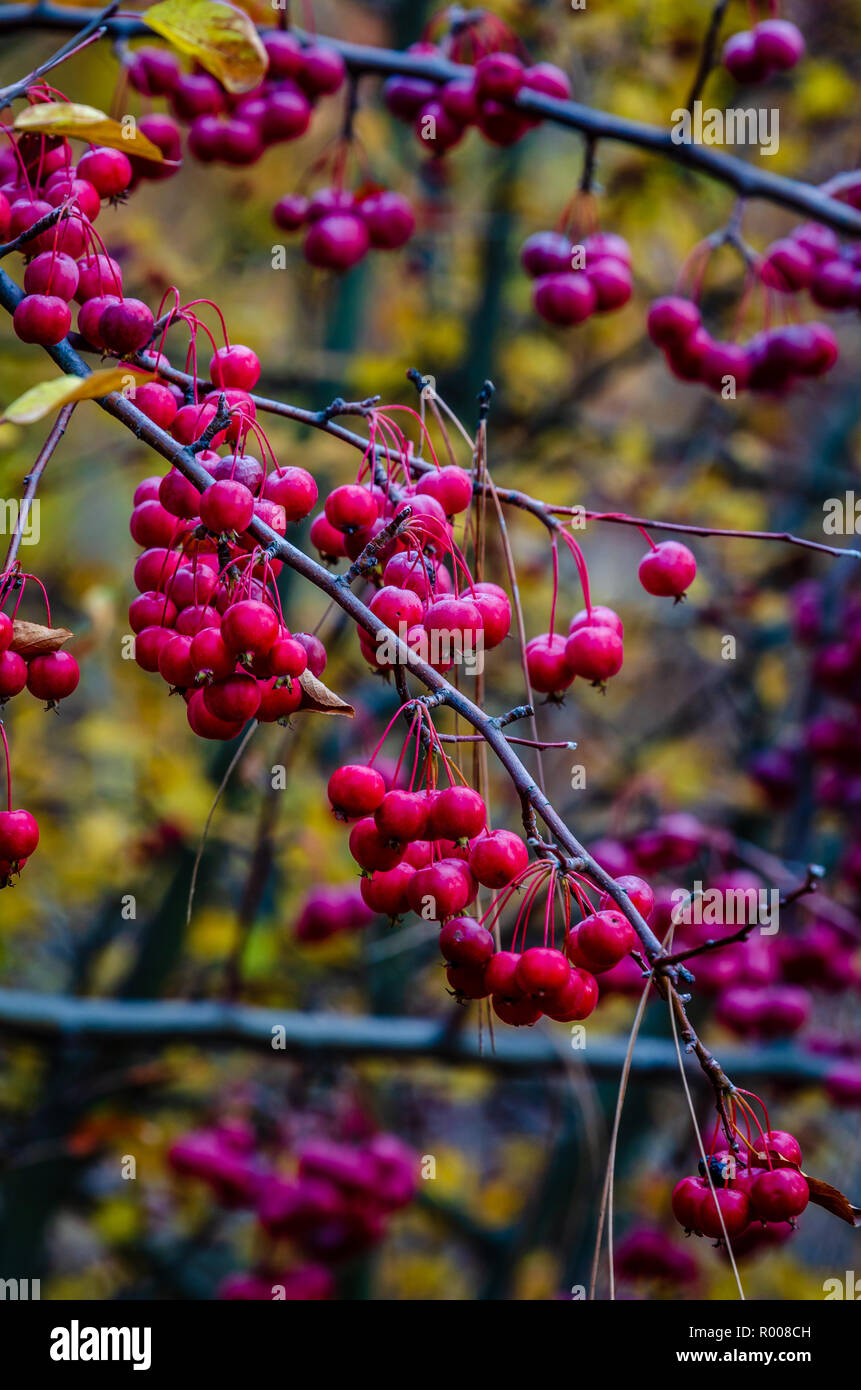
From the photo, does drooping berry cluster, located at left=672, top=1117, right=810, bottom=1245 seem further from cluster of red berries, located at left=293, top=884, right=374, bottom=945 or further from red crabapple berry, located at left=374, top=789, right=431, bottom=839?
cluster of red berries, located at left=293, top=884, right=374, bottom=945

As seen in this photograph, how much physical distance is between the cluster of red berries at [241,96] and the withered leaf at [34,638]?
118cm

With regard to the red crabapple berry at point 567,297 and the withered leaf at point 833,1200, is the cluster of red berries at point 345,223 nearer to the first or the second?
the red crabapple berry at point 567,297

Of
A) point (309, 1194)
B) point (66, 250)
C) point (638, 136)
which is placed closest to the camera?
point (66, 250)

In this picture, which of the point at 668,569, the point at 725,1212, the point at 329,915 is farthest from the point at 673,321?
the point at 329,915

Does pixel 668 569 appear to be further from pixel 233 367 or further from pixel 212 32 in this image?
pixel 212 32

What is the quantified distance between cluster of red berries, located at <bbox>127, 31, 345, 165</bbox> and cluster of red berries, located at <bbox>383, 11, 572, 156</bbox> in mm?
156

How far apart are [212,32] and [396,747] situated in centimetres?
327

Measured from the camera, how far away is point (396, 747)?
4344 mm

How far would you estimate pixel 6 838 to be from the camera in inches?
40.7

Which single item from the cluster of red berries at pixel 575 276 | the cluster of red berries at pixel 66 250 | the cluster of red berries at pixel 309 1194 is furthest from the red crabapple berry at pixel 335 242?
the cluster of red berries at pixel 309 1194

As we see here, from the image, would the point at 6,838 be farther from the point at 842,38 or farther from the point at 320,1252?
the point at 842,38

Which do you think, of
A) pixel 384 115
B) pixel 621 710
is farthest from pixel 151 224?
pixel 621 710
